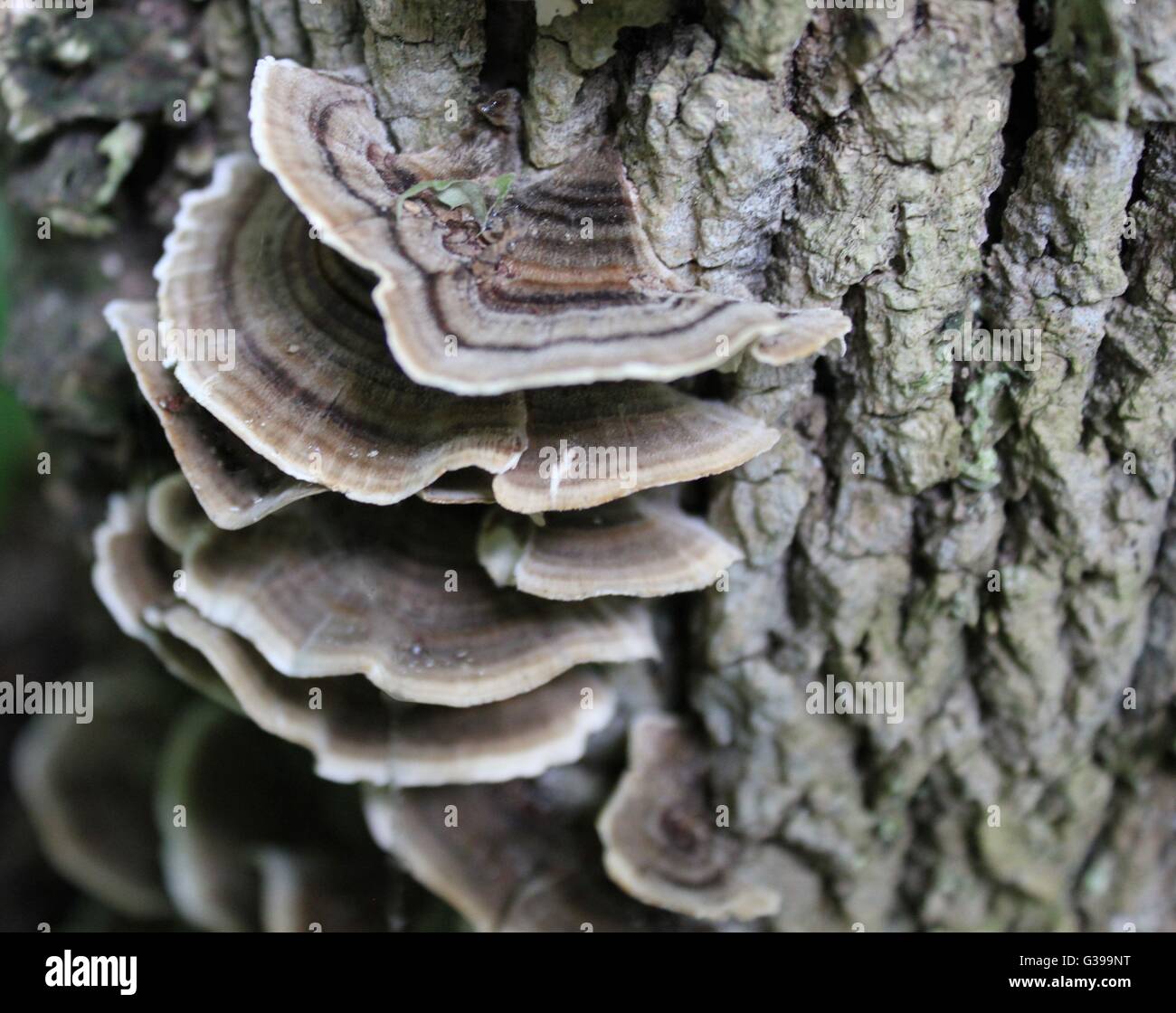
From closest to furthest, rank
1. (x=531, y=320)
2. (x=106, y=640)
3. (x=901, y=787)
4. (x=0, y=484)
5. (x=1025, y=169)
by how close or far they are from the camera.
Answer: (x=531, y=320), (x=1025, y=169), (x=901, y=787), (x=106, y=640), (x=0, y=484)

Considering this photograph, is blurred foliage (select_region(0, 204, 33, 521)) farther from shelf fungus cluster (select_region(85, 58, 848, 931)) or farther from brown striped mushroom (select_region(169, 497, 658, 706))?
brown striped mushroom (select_region(169, 497, 658, 706))

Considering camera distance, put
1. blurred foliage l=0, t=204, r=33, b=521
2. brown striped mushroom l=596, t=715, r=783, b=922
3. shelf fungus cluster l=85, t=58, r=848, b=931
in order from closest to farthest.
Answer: shelf fungus cluster l=85, t=58, r=848, b=931
brown striped mushroom l=596, t=715, r=783, b=922
blurred foliage l=0, t=204, r=33, b=521

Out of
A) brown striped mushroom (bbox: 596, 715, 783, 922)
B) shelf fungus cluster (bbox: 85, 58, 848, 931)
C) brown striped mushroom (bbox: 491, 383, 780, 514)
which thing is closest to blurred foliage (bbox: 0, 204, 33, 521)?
shelf fungus cluster (bbox: 85, 58, 848, 931)

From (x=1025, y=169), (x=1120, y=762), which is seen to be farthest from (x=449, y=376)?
(x=1120, y=762)

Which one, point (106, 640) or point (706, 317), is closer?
point (706, 317)

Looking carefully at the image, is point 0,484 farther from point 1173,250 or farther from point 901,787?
point 1173,250

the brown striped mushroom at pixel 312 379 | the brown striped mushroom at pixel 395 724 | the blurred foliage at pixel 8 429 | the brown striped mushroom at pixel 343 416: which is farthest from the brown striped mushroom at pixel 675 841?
the blurred foliage at pixel 8 429

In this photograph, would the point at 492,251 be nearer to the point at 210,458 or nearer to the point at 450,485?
the point at 450,485
